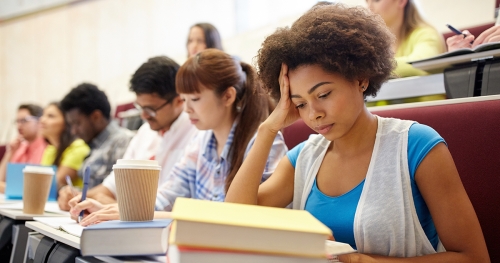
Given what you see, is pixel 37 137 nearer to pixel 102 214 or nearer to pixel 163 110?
pixel 163 110

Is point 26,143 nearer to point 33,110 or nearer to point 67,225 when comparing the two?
point 33,110

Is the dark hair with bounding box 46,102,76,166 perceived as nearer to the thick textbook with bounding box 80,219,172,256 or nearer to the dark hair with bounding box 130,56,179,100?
the dark hair with bounding box 130,56,179,100

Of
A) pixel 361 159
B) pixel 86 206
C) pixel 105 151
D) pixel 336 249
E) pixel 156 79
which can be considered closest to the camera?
pixel 336 249

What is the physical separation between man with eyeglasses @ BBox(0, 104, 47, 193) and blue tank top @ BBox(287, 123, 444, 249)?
2.46 metres

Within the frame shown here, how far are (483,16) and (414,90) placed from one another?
4.72ft

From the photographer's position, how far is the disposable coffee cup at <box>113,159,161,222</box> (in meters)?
0.87

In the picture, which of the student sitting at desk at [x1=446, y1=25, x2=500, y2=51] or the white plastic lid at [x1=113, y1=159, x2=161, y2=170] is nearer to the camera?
the white plastic lid at [x1=113, y1=159, x2=161, y2=170]

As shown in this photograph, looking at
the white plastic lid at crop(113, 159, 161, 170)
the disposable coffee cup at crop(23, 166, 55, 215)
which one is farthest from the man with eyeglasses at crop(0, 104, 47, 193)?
the white plastic lid at crop(113, 159, 161, 170)

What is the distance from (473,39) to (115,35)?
3.75 metres

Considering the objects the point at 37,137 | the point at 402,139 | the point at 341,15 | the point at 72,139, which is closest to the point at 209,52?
the point at 341,15

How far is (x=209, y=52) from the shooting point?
1.49 metres

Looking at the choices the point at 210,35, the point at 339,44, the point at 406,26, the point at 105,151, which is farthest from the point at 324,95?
the point at 210,35

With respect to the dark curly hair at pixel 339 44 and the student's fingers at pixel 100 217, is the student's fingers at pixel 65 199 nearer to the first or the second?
the student's fingers at pixel 100 217

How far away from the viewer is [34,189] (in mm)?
1378
